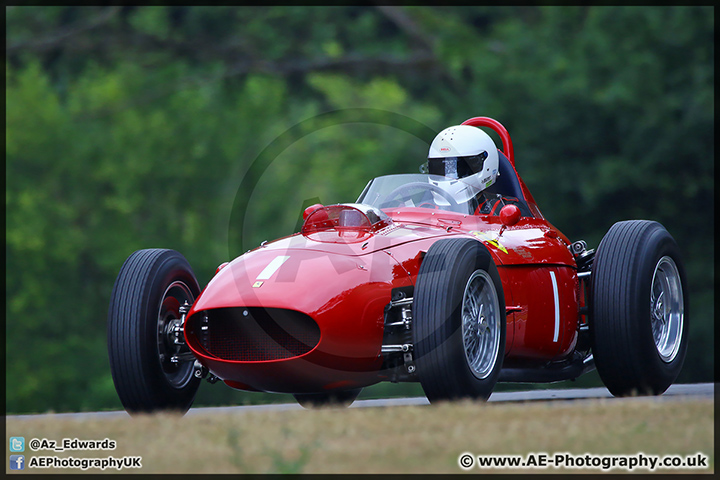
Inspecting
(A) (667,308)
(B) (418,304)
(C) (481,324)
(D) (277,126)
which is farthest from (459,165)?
(D) (277,126)

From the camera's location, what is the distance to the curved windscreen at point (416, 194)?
803cm

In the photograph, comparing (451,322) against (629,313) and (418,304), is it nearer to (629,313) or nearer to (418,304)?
(418,304)

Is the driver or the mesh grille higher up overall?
the driver

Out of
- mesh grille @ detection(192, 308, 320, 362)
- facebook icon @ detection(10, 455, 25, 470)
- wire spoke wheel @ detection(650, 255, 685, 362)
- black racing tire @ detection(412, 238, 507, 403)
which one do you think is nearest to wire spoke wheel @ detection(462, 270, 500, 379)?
black racing tire @ detection(412, 238, 507, 403)

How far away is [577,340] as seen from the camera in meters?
8.22

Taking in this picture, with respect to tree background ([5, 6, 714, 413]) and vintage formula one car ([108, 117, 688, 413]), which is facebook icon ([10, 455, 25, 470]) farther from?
tree background ([5, 6, 714, 413])

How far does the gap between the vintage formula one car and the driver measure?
0.02m

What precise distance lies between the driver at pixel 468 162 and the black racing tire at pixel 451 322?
188 cm

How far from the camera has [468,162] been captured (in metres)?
8.55

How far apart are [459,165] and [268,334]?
10.1ft

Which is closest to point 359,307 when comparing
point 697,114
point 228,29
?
point 697,114

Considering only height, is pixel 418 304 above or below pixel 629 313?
above

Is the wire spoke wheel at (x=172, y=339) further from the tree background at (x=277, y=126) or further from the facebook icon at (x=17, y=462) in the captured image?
the tree background at (x=277, y=126)

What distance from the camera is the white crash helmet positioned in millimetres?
8484
